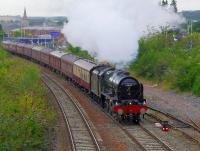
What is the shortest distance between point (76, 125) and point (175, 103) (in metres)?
11.7

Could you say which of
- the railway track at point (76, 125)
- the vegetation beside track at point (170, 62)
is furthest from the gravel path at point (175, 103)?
the railway track at point (76, 125)

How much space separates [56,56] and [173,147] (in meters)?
36.3

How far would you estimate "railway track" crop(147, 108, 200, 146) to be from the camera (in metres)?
22.0

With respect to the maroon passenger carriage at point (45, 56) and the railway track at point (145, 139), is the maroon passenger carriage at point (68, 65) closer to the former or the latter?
the maroon passenger carriage at point (45, 56)

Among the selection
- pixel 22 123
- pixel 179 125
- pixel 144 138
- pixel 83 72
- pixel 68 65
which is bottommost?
pixel 179 125

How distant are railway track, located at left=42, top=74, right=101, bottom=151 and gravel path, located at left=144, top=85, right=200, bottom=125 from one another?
5.61 m

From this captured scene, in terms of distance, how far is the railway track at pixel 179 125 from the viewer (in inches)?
865

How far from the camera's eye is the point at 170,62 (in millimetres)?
49906

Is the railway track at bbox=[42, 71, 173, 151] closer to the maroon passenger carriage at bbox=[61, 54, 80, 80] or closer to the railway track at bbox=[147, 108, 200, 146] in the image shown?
the railway track at bbox=[147, 108, 200, 146]

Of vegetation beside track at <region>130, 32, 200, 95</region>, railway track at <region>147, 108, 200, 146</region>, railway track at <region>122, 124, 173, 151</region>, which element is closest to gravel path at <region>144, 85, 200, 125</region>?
railway track at <region>147, 108, 200, 146</region>

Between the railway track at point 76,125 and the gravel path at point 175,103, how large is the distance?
5611mm

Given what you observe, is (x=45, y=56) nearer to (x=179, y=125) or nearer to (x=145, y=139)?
(x=179, y=125)

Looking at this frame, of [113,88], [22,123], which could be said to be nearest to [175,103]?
[113,88]

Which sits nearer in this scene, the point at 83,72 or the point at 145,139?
the point at 145,139
